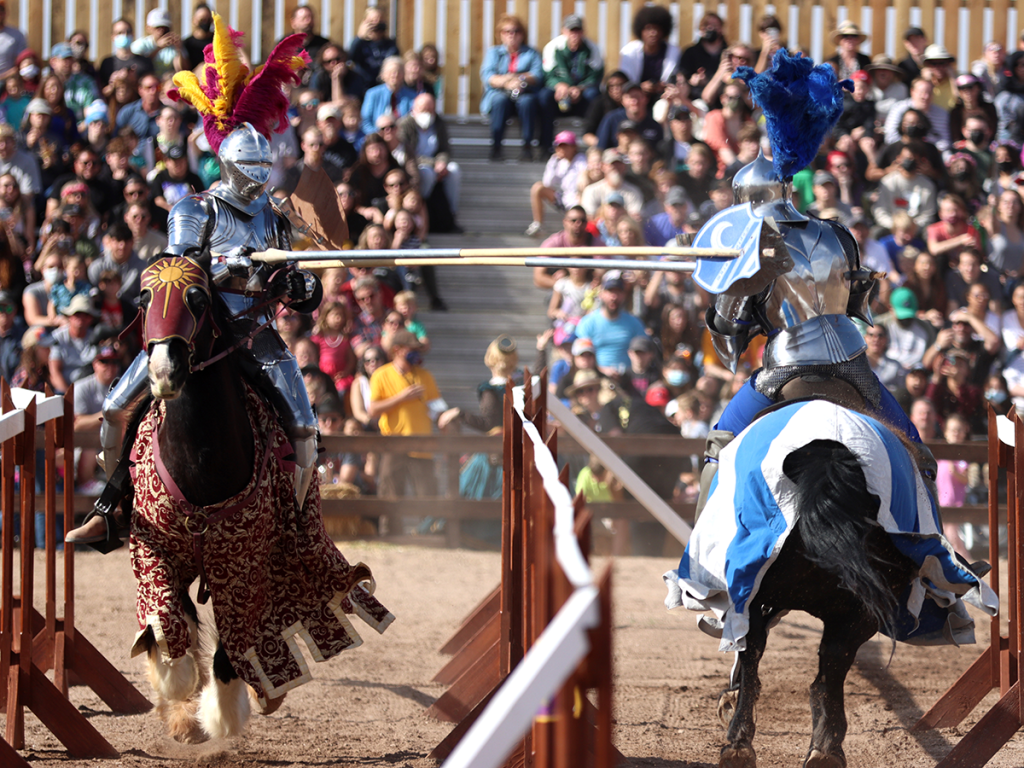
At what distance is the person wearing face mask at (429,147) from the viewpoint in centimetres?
1166

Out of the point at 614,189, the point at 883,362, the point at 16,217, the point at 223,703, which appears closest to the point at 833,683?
the point at 223,703

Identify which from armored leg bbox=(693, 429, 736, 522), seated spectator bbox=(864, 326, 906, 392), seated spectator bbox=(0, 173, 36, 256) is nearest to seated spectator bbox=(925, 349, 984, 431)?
seated spectator bbox=(864, 326, 906, 392)

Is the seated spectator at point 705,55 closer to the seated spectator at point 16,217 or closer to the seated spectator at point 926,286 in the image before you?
the seated spectator at point 926,286

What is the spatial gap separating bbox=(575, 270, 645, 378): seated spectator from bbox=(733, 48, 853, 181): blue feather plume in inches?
190

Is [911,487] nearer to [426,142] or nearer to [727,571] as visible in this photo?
[727,571]

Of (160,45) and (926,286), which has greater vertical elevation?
(160,45)

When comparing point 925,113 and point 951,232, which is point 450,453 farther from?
point 925,113

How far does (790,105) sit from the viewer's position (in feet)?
15.9

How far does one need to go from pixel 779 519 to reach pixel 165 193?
7.67 m

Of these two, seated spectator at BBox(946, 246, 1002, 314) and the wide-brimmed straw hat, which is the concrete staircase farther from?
seated spectator at BBox(946, 246, 1002, 314)

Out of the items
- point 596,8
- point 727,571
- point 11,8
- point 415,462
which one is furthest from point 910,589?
point 11,8

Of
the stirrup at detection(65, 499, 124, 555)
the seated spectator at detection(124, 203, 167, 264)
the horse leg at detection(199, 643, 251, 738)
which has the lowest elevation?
the horse leg at detection(199, 643, 251, 738)

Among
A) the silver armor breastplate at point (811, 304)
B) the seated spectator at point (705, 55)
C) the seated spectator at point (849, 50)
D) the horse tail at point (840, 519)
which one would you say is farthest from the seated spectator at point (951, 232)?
the horse tail at point (840, 519)

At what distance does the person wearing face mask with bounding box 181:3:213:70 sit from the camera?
1197 cm
